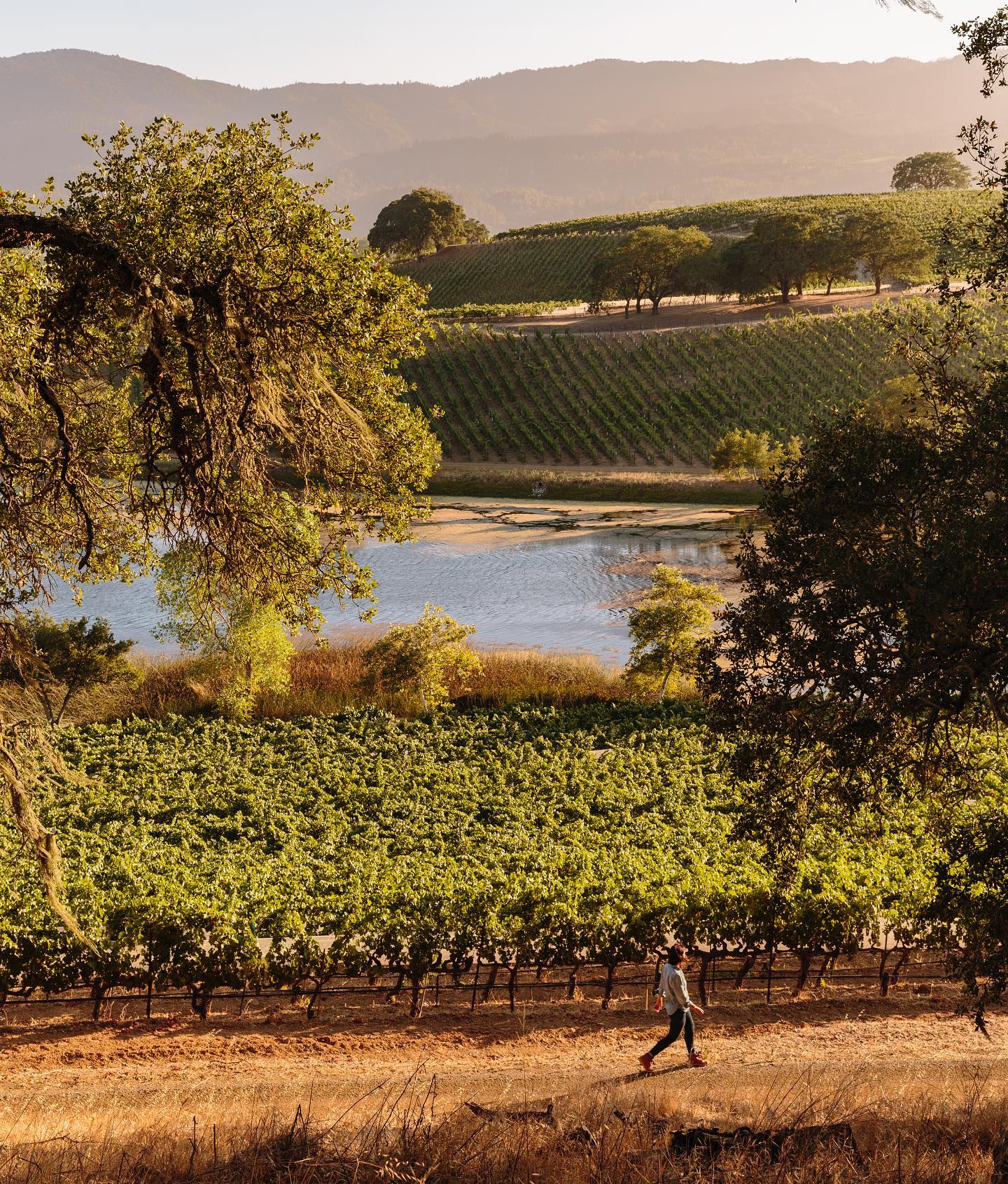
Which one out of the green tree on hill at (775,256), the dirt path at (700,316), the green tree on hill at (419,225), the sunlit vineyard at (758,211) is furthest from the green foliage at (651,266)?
the green tree on hill at (419,225)

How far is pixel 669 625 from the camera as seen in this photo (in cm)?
3067

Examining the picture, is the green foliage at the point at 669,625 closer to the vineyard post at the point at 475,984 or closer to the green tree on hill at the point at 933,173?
the vineyard post at the point at 475,984

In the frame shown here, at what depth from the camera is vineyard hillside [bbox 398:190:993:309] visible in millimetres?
129250

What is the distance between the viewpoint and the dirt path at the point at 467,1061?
1007 cm

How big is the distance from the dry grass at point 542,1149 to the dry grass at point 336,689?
827 inches

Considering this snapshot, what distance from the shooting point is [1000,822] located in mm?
10656

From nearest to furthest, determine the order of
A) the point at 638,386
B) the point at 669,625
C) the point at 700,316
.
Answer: the point at 669,625 < the point at 638,386 < the point at 700,316

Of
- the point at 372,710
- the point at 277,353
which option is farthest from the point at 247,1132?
the point at 372,710

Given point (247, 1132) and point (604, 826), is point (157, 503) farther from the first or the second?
point (604, 826)

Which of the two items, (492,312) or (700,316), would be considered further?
(492,312)

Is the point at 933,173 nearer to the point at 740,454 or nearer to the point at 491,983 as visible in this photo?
the point at 740,454

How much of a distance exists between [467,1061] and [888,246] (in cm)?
9626

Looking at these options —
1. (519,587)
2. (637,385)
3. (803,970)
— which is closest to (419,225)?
(637,385)

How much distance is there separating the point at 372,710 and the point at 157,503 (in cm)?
2069
